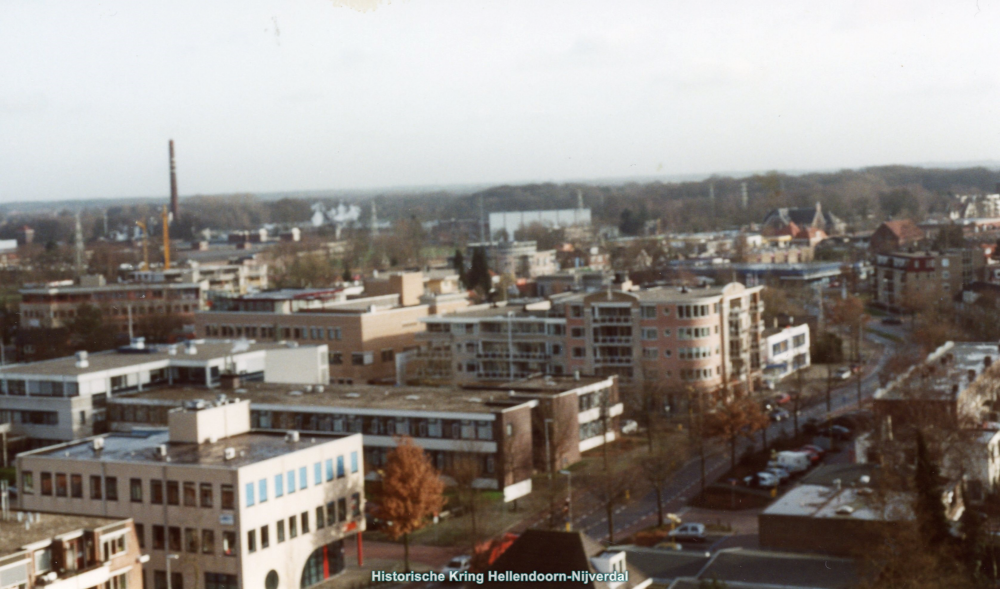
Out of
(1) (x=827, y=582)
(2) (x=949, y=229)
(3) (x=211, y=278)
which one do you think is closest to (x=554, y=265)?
(3) (x=211, y=278)

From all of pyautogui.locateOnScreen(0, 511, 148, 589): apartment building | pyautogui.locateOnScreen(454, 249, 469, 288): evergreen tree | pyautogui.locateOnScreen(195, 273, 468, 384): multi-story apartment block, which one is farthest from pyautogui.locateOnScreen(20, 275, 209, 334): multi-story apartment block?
pyautogui.locateOnScreen(0, 511, 148, 589): apartment building

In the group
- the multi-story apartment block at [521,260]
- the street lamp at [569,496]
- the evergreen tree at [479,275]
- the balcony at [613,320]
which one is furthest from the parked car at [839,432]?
the multi-story apartment block at [521,260]

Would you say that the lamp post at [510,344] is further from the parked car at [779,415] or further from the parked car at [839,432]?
the parked car at [839,432]

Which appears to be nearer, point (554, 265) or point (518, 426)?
point (518, 426)

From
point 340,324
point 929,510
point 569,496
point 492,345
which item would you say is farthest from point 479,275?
point 929,510

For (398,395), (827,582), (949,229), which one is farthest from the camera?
(949,229)

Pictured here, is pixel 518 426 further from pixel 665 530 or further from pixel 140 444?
pixel 140 444
